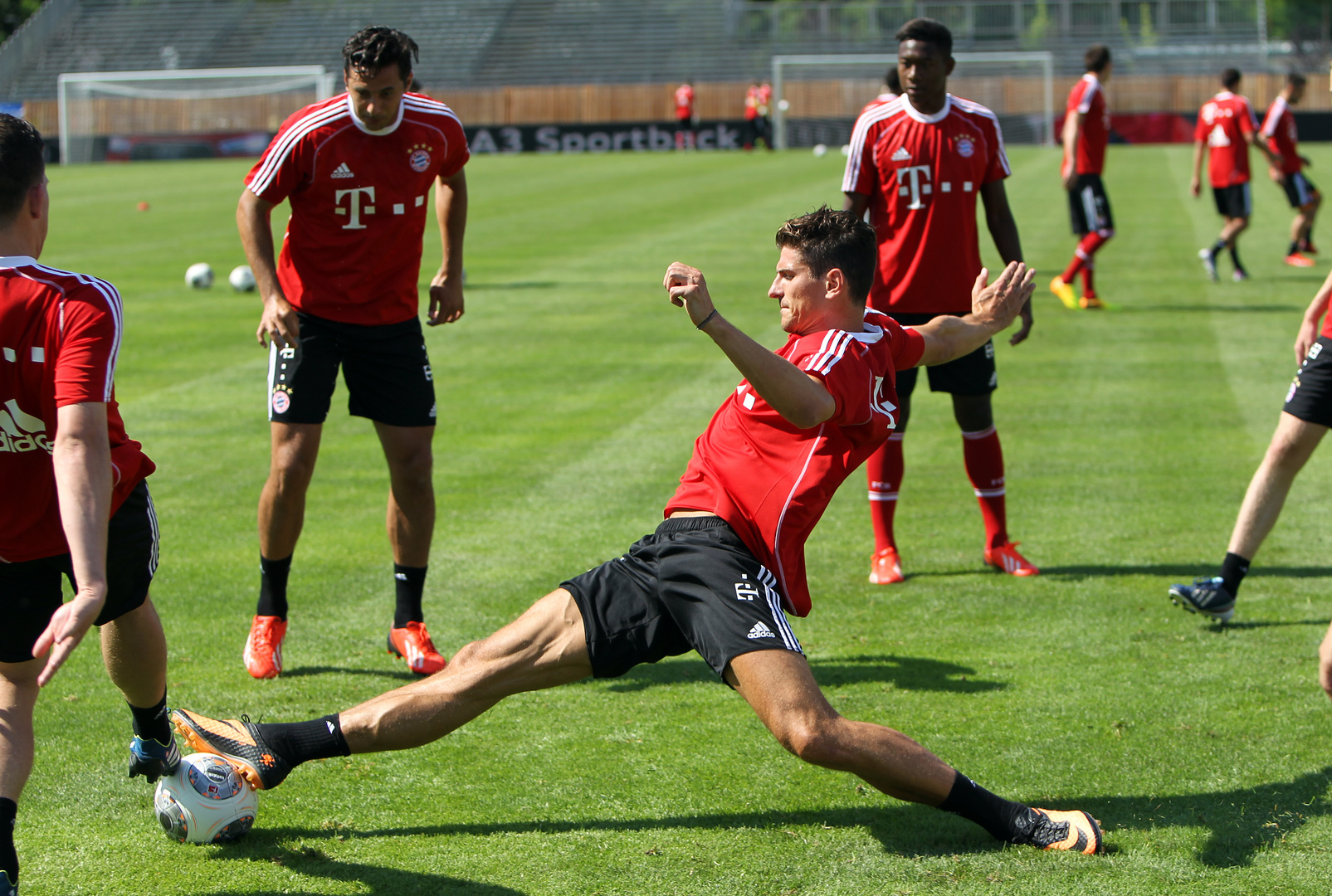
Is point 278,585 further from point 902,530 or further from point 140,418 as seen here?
point 140,418

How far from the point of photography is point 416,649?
5316 mm

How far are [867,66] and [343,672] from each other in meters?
48.5

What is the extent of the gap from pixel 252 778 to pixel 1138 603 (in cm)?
393

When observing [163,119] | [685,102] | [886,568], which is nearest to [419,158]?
[886,568]

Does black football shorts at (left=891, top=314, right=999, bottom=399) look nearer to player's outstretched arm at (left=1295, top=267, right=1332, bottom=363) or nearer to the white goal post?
player's outstretched arm at (left=1295, top=267, right=1332, bottom=363)

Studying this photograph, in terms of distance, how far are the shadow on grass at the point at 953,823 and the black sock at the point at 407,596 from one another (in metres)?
1.55

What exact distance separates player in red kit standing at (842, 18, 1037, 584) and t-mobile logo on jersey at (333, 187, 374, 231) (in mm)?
2274

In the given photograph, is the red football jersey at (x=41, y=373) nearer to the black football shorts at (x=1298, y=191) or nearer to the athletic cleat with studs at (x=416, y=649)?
the athletic cleat with studs at (x=416, y=649)

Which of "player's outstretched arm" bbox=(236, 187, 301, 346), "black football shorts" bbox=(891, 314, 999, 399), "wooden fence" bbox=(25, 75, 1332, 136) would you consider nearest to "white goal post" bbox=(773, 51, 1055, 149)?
"wooden fence" bbox=(25, 75, 1332, 136)

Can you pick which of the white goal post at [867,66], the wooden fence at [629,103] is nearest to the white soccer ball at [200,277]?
the white goal post at [867,66]

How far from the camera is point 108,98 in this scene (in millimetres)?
45594

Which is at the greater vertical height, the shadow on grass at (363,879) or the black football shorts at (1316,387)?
the black football shorts at (1316,387)

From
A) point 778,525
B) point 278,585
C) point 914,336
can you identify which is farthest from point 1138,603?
point 278,585

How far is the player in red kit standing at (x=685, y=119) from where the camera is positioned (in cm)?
4434
